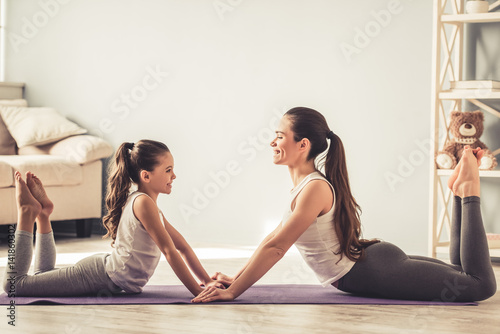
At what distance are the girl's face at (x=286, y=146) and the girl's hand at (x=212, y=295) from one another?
437 mm

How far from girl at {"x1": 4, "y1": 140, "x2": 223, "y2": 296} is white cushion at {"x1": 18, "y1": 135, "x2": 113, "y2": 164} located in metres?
1.55

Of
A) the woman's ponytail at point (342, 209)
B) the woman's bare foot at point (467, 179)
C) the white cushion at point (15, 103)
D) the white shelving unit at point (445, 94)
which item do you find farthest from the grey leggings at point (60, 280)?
the white cushion at point (15, 103)

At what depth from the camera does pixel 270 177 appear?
3.83 meters

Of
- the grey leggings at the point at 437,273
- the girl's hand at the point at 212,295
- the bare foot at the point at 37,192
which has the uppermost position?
the bare foot at the point at 37,192

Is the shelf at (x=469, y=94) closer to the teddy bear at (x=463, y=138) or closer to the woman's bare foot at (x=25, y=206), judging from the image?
the teddy bear at (x=463, y=138)

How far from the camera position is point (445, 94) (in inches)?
126

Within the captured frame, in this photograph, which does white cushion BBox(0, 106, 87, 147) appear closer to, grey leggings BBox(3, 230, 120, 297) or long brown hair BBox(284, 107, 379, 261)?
grey leggings BBox(3, 230, 120, 297)

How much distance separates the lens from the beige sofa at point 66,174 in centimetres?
364

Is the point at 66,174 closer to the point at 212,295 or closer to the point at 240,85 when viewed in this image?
the point at 240,85

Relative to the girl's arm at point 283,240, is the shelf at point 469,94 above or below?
above

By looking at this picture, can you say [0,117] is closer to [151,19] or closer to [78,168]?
[78,168]

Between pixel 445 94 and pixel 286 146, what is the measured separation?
46.5 inches

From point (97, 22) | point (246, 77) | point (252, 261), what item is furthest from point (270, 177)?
point (252, 261)

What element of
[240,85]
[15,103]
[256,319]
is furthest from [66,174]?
[256,319]
